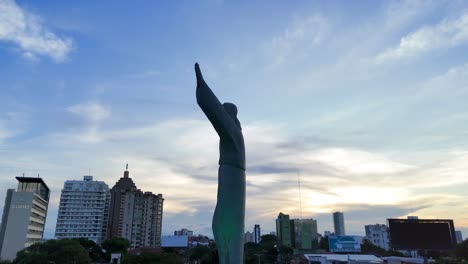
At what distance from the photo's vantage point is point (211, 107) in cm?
1023

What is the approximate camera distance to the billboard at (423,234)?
48.1m

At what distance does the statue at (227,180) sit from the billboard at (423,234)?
145 feet

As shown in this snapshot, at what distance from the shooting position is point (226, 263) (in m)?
10.3

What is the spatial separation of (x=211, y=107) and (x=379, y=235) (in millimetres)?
111073

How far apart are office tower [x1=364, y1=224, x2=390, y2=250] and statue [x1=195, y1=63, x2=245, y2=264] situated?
106 metres

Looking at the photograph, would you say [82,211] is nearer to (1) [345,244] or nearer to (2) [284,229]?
(2) [284,229]

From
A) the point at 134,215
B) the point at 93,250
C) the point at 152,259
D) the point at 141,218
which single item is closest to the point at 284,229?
the point at 141,218

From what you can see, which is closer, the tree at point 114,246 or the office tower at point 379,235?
the tree at point 114,246

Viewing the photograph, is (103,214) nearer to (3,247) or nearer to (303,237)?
(3,247)

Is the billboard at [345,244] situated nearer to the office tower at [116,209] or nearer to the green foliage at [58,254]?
the green foliage at [58,254]

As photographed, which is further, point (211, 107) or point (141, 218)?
point (141, 218)

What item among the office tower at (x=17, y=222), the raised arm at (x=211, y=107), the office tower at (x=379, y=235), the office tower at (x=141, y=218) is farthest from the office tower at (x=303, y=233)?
the raised arm at (x=211, y=107)

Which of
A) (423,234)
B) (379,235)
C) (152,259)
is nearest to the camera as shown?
(152,259)

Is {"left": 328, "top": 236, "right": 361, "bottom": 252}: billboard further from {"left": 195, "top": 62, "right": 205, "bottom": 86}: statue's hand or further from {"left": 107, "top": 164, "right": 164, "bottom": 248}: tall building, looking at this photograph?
{"left": 195, "top": 62, "right": 205, "bottom": 86}: statue's hand
